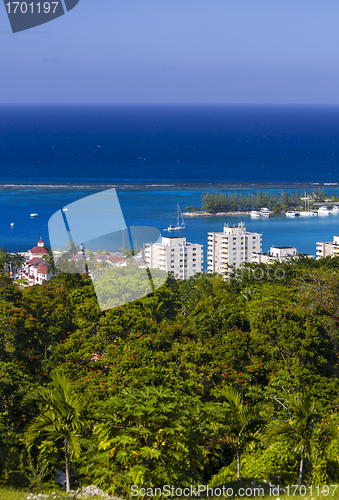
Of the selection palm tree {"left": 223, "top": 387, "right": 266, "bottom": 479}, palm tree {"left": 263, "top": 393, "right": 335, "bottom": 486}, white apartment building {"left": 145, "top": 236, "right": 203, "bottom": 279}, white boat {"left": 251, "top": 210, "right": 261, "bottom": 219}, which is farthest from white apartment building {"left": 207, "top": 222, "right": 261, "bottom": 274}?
palm tree {"left": 263, "top": 393, "right": 335, "bottom": 486}

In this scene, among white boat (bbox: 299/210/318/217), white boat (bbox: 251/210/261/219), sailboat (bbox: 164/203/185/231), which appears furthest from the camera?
white boat (bbox: 299/210/318/217)

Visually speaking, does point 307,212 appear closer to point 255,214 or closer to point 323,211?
point 323,211

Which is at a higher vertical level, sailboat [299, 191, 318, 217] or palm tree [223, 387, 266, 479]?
palm tree [223, 387, 266, 479]

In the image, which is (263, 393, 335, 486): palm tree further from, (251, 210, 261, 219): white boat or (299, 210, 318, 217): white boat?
(299, 210, 318, 217): white boat

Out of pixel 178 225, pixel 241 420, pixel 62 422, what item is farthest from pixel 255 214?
pixel 62 422

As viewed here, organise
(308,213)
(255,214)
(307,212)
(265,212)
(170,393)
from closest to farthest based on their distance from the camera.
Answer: (170,393) < (255,214) < (265,212) < (308,213) < (307,212)

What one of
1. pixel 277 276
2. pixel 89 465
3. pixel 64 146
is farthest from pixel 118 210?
pixel 64 146
